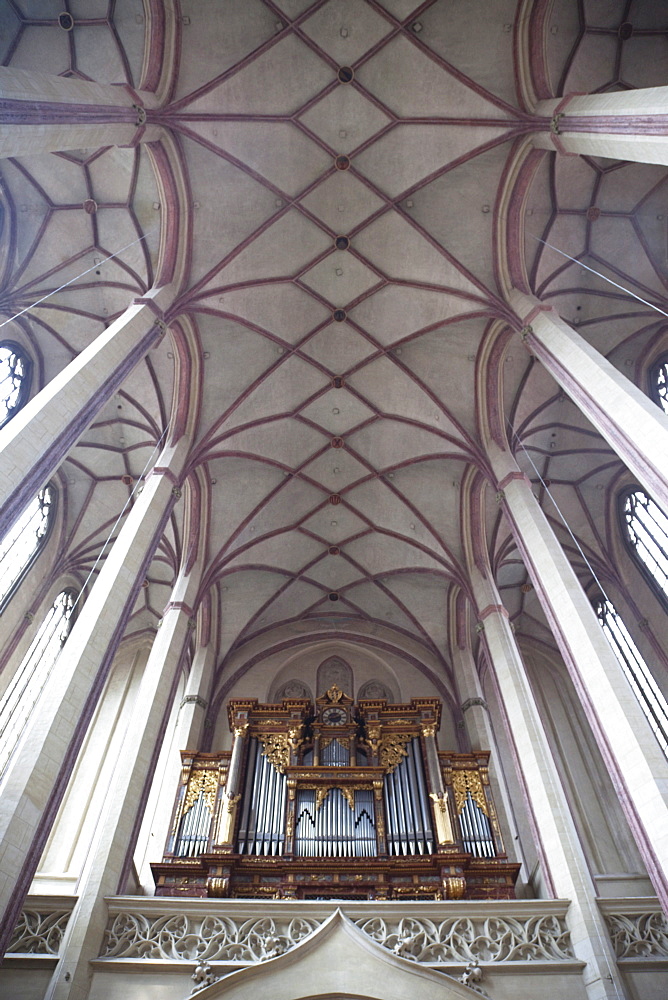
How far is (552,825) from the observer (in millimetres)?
9859

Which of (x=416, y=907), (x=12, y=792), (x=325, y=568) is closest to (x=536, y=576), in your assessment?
(x=416, y=907)

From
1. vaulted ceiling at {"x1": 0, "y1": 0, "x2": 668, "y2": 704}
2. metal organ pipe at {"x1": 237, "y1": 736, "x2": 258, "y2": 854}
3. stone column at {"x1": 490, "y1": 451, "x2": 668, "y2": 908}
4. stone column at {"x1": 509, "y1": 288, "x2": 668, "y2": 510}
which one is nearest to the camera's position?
stone column at {"x1": 490, "y1": 451, "x2": 668, "y2": 908}

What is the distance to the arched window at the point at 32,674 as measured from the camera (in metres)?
14.0

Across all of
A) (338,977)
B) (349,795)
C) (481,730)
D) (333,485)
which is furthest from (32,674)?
(481,730)

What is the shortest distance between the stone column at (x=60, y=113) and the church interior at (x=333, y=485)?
59 millimetres

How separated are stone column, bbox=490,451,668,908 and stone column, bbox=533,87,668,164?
233 inches

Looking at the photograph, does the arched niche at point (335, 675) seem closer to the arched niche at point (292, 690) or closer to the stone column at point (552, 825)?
the arched niche at point (292, 690)

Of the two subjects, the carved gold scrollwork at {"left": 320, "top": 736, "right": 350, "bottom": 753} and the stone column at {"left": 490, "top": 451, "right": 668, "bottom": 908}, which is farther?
the carved gold scrollwork at {"left": 320, "top": 736, "right": 350, "bottom": 753}


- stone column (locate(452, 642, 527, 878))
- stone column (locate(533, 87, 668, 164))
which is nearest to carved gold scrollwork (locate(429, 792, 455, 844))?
stone column (locate(452, 642, 527, 878))

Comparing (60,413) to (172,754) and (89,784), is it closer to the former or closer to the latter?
(172,754)

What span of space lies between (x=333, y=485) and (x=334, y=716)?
6.40 m

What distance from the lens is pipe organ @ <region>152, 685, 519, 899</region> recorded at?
38.0 feet

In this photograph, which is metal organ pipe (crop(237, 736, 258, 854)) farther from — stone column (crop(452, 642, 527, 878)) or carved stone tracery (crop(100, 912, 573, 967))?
stone column (crop(452, 642, 527, 878))

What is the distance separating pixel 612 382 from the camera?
8984 millimetres
